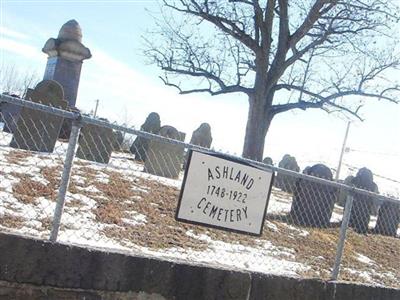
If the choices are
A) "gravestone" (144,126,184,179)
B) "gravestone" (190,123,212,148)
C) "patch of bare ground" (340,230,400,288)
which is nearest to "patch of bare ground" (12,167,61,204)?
"gravestone" (144,126,184,179)

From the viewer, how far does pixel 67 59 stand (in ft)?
55.3

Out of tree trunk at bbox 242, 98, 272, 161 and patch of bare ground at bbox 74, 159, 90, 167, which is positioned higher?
tree trunk at bbox 242, 98, 272, 161

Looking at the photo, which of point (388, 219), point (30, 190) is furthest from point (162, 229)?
point (388, 219)

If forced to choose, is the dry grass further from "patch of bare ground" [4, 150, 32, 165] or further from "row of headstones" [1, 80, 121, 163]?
"row of headstones" [1, 80, 121, 163]

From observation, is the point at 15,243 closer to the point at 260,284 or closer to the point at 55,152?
the point at 260,284

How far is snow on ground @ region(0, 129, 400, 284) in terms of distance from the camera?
5652mm

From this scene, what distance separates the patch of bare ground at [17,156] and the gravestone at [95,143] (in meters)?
1.29

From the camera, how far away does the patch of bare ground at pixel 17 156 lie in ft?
27.2

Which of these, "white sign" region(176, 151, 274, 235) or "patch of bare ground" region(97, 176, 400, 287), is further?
"patch of bare ground" region(97, 176, 400, 287)

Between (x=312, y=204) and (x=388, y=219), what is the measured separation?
257 centimetres

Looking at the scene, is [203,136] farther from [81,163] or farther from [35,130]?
[35,130]

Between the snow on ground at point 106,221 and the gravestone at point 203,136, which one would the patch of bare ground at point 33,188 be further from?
the gravestone at point 203,136

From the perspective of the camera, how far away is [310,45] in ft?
68.2

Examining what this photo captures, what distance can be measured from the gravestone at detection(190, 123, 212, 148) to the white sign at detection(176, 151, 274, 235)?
9.46m
